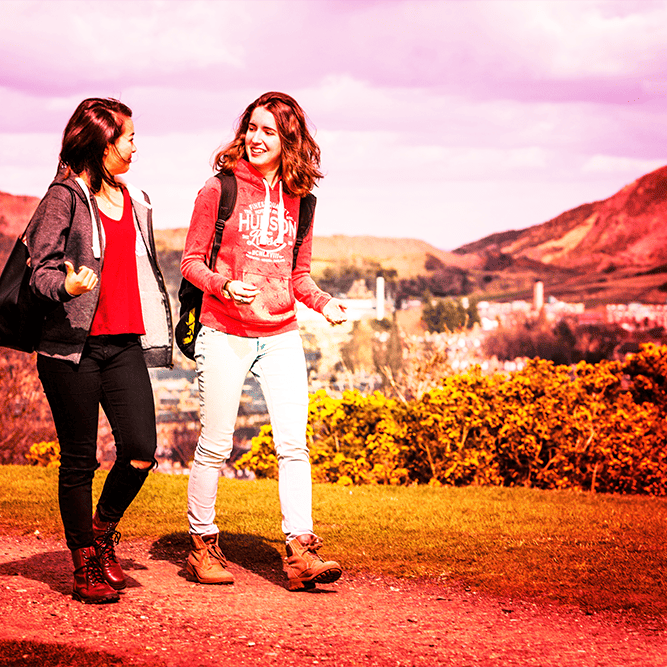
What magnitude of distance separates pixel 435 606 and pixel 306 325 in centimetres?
3655

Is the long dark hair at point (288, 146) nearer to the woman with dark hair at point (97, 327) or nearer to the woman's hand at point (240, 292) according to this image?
the woman with dark hair at point (97, 327)

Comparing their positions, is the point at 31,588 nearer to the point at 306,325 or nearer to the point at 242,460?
the point at 242,460

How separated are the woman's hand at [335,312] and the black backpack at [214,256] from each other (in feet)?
1.03

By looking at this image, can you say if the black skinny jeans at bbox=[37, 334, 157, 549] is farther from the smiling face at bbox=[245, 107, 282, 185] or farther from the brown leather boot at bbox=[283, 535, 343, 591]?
the smiling face at bbox=[245, 107, 282, 185]

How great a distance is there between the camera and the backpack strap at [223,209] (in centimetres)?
432

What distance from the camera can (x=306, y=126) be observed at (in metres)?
4.53

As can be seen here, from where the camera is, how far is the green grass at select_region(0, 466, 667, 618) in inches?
189

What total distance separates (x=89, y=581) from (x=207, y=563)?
63 centimetres

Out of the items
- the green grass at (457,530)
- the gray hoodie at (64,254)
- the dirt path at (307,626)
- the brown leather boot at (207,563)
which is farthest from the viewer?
the green grass at (457,530)

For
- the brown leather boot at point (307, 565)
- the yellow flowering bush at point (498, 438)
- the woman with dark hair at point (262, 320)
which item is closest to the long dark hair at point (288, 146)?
the woman with dark hair at point (262, 320)

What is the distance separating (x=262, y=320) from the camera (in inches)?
171

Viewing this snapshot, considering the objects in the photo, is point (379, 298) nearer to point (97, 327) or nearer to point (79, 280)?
point (97, 327)

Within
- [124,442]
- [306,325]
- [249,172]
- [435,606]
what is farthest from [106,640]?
[306,325]

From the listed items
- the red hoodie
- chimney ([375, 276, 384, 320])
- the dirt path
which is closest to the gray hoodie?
the red hoodie
